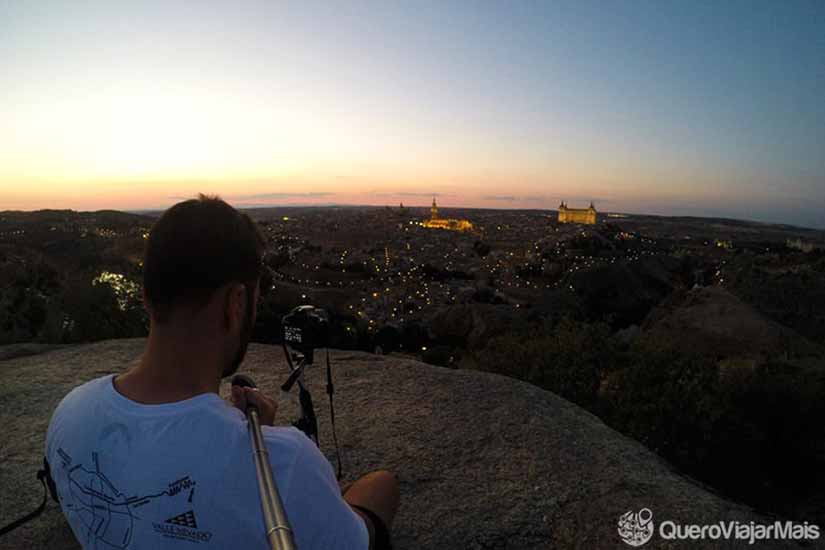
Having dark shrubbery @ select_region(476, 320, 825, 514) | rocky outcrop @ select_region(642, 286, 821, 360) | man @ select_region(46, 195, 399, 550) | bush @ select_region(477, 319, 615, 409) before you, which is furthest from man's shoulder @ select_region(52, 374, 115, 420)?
rocky outcrop @ select_region(642, 286, 821, 360)

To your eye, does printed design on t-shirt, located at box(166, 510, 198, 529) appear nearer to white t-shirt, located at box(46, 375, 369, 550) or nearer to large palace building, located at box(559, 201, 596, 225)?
white t-shirt, located at box(46, 375, 369, 550)

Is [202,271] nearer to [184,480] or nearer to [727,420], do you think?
[184,480]

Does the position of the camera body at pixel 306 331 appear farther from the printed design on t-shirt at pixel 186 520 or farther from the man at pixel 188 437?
the printed design on t-shirt at pixel 186 520

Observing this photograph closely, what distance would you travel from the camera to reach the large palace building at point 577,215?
16225cm

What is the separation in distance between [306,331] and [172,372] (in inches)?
50.9

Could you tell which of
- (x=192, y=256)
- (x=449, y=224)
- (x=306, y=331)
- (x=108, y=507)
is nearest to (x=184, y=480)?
(x=108, y=507)

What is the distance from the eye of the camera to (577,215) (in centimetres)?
16738

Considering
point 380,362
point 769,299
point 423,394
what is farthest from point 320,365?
point 769,299

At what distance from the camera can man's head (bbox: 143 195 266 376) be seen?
5.26ft

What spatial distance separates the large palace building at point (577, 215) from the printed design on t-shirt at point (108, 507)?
561 ft

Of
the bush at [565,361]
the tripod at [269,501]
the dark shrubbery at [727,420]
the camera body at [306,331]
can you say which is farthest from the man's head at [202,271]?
the bush at [565,361]

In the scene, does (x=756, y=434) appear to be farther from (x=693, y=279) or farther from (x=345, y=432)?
(x=693, y=279)

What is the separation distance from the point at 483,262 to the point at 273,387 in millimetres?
64500

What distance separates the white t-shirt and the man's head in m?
0.28
